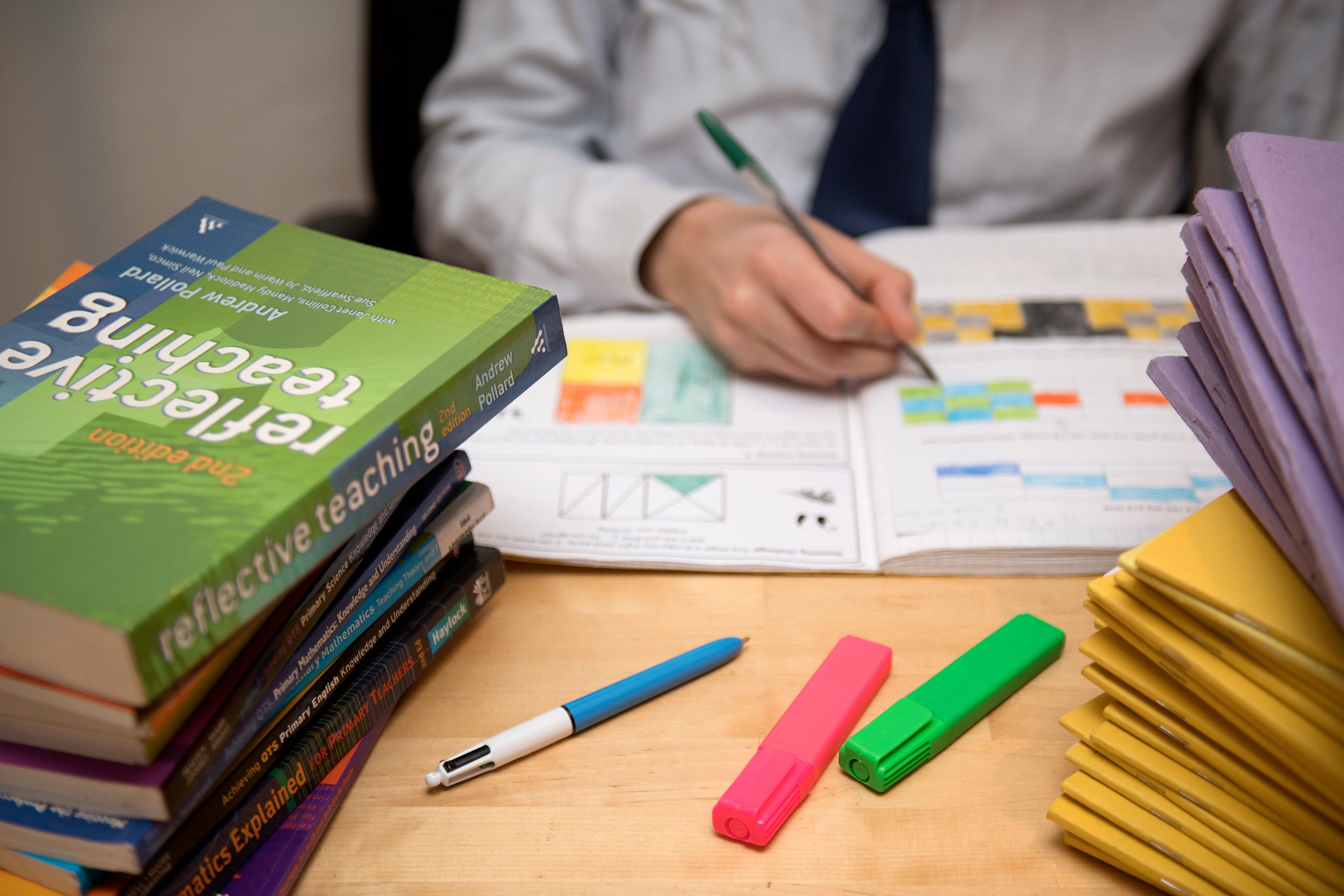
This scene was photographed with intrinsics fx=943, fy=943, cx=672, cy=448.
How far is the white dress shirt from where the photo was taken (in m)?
0.83

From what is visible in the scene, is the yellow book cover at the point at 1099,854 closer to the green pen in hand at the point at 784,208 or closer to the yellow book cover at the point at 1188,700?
the yellow book cover at the point at 1188,700

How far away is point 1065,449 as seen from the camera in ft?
1.93

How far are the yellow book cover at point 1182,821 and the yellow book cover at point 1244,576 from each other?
0.31 feet

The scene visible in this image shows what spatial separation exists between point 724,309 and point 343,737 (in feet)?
1.28

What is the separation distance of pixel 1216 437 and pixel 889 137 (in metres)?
0.57

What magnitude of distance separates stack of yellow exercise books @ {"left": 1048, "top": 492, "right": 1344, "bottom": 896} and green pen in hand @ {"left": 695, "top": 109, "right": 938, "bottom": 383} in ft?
1.01

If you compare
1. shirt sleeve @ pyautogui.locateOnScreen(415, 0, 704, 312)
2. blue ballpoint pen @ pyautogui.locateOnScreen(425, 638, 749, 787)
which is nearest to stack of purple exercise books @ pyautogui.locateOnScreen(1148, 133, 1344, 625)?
blue ballpoint pen @ pyautogui.locateOnScreen(425, 638, 749, 787)

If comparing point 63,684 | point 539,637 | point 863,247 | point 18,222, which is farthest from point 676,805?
point 18,222

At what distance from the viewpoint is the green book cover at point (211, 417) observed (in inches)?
12.2

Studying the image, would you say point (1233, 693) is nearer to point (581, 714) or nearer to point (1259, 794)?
point (1259, 794)

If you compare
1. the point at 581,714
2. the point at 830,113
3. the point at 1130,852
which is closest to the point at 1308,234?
the point at 1130,852

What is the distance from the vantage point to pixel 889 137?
2.86 ft

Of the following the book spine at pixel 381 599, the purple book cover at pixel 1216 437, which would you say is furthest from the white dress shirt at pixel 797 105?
the purple book cover at pixel 1216 437

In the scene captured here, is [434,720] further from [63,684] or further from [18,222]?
[18,222]
